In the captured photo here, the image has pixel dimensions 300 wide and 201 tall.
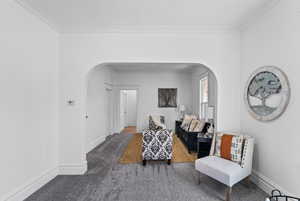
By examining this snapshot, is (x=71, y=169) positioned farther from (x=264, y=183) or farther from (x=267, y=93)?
(x=267, y=93)

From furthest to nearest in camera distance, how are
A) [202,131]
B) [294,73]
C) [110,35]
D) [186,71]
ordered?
[186,71] < [202,131] < [110,35] < [294,73]

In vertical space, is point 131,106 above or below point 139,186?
above

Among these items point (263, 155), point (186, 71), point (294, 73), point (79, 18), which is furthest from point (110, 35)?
point (186, 71)

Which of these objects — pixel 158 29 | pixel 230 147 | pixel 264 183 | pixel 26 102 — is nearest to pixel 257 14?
pixel 158 29

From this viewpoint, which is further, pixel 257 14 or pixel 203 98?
pixel 203 98

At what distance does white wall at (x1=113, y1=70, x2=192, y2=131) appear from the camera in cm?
654

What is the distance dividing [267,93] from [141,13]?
7.58 feet

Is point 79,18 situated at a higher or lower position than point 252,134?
higher

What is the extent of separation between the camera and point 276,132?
210 centimetres

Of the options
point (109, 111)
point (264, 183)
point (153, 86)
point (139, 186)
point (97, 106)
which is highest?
point (153, 86)

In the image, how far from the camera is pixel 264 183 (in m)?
2.31

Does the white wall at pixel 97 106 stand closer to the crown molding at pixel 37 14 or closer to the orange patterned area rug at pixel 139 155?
the orange patterned area rug at pixel 139 155

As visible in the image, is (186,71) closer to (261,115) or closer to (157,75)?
(157,75)

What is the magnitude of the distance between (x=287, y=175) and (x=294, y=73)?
4.35ft
